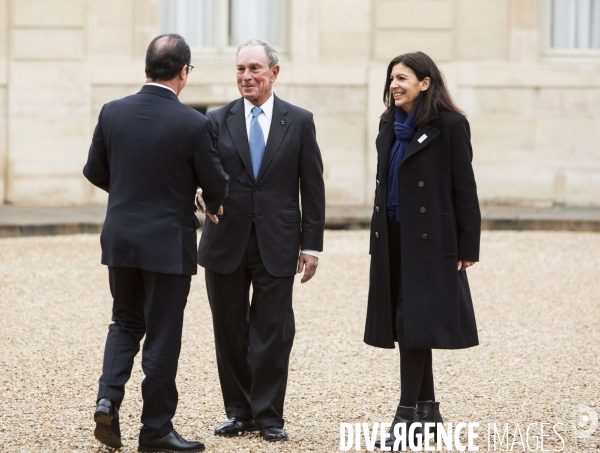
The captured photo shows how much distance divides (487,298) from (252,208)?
164 inches

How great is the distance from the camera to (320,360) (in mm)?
6227

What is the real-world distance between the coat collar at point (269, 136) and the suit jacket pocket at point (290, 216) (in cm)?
18

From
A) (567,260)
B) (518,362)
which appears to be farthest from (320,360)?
(567,260)

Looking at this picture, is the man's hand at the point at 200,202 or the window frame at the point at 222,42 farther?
the window frame at the point at 222,42

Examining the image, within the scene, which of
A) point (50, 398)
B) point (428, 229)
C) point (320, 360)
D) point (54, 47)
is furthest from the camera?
point (54, 47)

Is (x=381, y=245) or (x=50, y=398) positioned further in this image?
(x=50, y=398)

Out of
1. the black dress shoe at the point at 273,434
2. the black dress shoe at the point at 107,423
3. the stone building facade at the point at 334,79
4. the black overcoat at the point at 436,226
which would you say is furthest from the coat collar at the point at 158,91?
the stone building facade at the point at 334,79


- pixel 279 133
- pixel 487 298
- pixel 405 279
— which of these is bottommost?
pixel 487 298

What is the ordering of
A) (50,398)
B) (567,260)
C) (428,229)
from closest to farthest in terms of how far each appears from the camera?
(428,229) < (50,398) < (567,260)

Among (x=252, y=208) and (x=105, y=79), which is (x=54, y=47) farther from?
(x=252, y=208)

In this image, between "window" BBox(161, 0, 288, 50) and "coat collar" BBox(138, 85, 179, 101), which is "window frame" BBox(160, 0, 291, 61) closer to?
"window" BBox(161, 0, 288, 50)

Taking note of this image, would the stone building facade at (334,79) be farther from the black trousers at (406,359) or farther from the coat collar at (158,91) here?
the coat collar at (158,91)

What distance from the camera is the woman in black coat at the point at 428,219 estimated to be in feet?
14.7

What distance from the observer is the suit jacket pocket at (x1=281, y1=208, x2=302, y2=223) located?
15.2 ft
